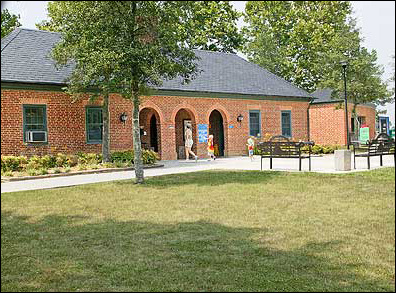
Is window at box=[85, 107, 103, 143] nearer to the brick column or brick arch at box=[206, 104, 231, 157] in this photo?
the brick column

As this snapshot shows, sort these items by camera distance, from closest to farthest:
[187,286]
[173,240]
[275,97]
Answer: [187,286] < [173,240] < [275,97]

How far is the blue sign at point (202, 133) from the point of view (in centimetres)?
2327

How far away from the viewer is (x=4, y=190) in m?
1.65

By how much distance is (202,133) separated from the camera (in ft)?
76.8

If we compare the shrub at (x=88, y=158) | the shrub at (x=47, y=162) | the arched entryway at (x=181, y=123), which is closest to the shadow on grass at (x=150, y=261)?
the shrub at (x=47, y=162)

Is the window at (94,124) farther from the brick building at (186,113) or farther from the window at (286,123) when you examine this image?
the window at (286,123)

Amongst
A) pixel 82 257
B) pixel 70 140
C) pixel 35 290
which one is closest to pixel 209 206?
pixel 82 257

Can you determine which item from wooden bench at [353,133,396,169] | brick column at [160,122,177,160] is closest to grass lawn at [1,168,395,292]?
wooden bench at [353,133,396,169]

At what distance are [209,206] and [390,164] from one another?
4.96ft

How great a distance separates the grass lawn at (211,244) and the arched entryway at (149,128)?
19.3 metres

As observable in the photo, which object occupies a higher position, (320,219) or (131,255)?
(320,219)

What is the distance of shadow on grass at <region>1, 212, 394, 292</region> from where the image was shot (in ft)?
6.11

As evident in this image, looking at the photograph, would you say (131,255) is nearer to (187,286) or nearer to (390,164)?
(187,286)

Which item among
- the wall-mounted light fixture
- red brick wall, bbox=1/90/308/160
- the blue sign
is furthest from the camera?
the blue sign
